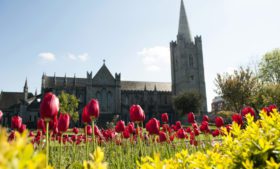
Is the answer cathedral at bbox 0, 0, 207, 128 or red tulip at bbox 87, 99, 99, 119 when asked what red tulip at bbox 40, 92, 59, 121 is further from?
cathedral at bbox 0, 0, 207, 128

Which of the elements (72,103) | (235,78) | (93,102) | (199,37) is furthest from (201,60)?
(93,102)

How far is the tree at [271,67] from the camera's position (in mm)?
49000

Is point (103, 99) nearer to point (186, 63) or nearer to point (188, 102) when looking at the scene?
point (188, 102)

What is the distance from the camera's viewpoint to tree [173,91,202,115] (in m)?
59.4

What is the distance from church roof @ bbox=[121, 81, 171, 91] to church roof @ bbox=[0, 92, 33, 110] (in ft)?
97.7

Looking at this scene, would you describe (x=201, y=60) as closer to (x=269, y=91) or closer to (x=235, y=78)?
(x=269, y=91)

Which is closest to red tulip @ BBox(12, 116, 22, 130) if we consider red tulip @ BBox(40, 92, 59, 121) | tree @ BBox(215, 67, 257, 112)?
red tulip @ BBox(40, 92, 59, 121)

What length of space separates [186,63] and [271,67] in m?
22.9

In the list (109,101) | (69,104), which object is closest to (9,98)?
(69,104)

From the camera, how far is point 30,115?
57.8 m

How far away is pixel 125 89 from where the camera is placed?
69375 mm

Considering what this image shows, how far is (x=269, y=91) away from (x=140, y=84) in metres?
46.6

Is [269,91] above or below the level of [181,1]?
below

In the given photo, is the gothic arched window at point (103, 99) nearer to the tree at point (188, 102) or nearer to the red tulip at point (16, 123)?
the tree at point (188, 102)
